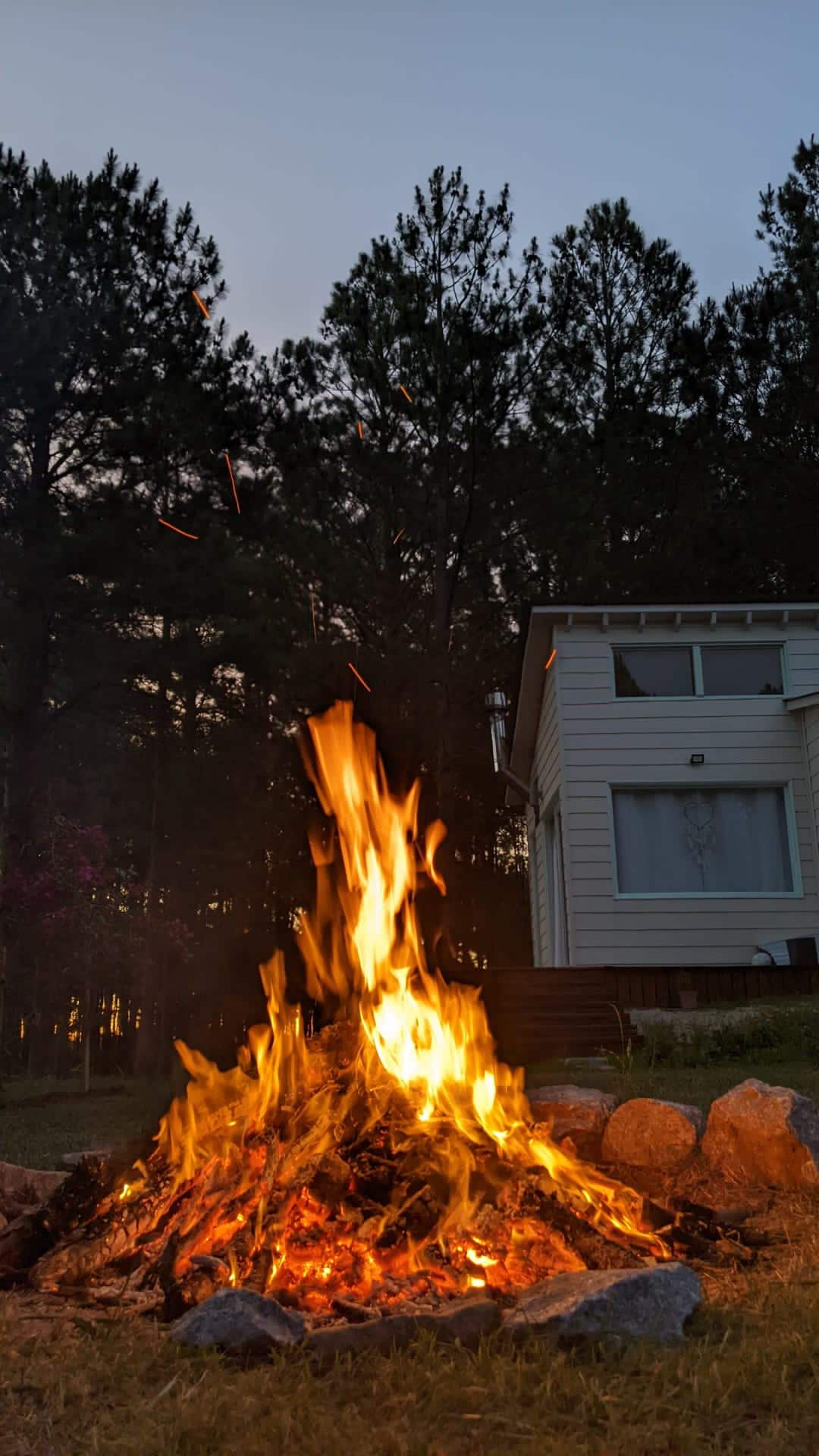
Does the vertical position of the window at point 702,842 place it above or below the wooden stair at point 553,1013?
above

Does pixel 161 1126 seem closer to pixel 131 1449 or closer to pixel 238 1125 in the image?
pixel 238 1125

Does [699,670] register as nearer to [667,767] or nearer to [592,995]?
[667,767]

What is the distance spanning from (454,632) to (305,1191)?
774 inches

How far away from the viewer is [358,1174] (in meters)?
5.02

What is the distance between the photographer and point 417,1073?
5.72 metres

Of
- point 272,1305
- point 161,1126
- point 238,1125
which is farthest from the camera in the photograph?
point 161,1126

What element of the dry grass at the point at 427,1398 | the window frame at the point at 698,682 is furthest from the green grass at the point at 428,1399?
the window frame at the point at 698,682

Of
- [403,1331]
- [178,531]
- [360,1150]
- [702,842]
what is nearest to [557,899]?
[702,842]

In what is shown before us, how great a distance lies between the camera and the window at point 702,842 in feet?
49.0

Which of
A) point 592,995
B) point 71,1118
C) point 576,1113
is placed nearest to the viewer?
point 576,1113

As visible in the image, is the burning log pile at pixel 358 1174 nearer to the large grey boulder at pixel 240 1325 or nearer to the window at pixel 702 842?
the large grey boulder at pixel 240 1325

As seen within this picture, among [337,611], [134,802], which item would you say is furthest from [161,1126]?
[134,802]

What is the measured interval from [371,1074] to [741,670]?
37.0ft

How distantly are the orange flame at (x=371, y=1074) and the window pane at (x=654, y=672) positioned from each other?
29.7 ft
